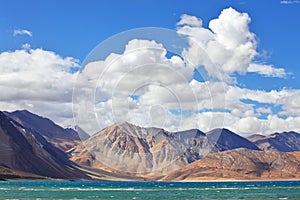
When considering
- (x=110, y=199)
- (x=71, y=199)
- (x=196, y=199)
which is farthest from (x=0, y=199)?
(x=196, y=199)

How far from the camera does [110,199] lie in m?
86.9

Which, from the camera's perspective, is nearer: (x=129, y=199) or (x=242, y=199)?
(x=242, y=199)

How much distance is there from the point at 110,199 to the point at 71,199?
6689 mm

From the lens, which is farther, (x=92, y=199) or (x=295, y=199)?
(x=92, y=199)

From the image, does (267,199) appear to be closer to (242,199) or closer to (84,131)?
(242,199)

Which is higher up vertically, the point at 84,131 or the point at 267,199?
the point at 84,131

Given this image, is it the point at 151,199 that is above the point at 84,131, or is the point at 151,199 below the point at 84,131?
below

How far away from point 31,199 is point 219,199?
31749 mm

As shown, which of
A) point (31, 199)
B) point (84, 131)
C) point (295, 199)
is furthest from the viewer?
point (31, 199)

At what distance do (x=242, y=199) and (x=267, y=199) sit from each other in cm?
403

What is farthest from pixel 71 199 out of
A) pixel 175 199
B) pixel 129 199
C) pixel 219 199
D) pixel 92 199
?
pixel 219 199

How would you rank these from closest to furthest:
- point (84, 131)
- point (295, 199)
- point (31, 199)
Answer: point (84, 131)
point (295, 199)
point (31, 199)

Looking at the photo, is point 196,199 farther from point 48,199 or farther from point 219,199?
point 48,199

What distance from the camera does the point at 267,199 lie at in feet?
268
